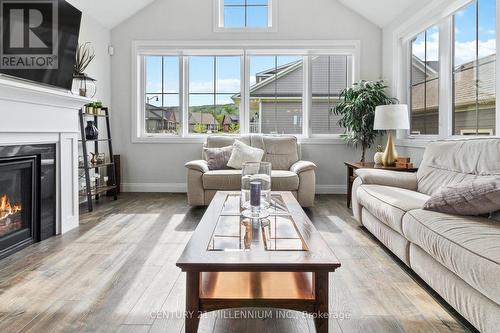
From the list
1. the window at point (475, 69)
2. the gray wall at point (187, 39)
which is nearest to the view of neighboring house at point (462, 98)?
the window at point (475, 69)

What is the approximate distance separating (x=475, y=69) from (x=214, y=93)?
134 inches

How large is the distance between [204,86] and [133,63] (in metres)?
1.10

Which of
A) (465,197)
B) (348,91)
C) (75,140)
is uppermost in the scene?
(348,91)

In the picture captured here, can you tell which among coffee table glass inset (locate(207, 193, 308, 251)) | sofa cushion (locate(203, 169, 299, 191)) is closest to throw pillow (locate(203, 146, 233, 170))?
sofa cushion (locate(203, 169, 299, 191))

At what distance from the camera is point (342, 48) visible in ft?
16.8

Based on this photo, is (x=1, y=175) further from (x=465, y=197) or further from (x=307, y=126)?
(x=307, y=126)

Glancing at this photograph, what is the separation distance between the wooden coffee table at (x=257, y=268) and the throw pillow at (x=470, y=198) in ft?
2.78

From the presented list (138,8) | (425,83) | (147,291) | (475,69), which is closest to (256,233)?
(147,291)

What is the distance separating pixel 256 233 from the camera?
1761mm

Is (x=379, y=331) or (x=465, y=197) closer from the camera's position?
(x=379, y=331)

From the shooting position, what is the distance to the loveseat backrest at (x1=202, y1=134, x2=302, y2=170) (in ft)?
15.4

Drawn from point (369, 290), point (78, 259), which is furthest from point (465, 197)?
point (78, 259)

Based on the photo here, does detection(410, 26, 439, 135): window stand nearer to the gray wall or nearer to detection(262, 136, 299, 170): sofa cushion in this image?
the gray wall

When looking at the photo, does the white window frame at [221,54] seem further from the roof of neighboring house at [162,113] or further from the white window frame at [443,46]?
the white window frame at [443,46]
